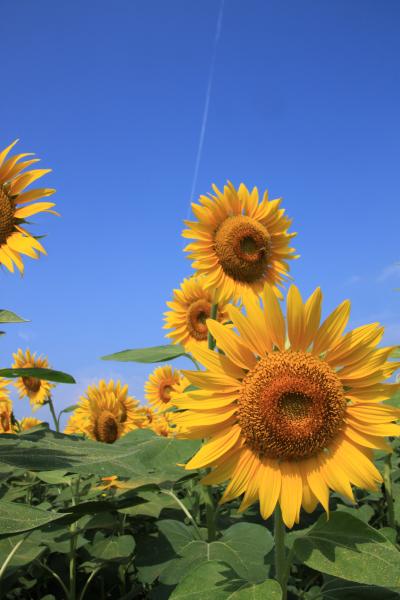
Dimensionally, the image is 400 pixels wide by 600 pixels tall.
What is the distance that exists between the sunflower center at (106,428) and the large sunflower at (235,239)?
2420mm

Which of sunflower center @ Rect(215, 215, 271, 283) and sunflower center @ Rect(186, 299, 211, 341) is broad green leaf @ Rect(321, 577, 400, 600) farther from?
sunflower center @ Rect(186, 299, 211, 341)

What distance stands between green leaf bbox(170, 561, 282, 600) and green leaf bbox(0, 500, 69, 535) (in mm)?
554

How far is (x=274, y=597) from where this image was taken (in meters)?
1.90

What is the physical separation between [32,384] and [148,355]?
20.4 feet

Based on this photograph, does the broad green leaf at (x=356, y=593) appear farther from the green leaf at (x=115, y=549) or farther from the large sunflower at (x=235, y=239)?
the large sunflower at (x=235, y=239)

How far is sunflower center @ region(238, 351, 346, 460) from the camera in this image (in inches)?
91.5

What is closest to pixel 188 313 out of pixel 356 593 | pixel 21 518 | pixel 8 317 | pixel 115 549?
pixel 115 549

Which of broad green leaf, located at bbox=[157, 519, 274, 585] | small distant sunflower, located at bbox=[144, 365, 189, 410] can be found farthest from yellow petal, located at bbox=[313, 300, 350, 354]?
small distant sunflower, located at bbox=[144, 365, 189, 410]

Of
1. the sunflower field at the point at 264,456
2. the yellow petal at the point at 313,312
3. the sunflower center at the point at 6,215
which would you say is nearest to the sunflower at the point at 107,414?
the sunflower center at the point at 6,215

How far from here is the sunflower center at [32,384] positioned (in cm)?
934

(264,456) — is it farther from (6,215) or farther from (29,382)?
(29,382)

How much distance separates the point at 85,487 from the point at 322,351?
8.00 feet

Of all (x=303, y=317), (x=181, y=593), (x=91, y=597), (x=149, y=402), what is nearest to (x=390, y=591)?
(x=181, y=593)

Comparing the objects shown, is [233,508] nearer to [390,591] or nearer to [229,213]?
[390,591]
